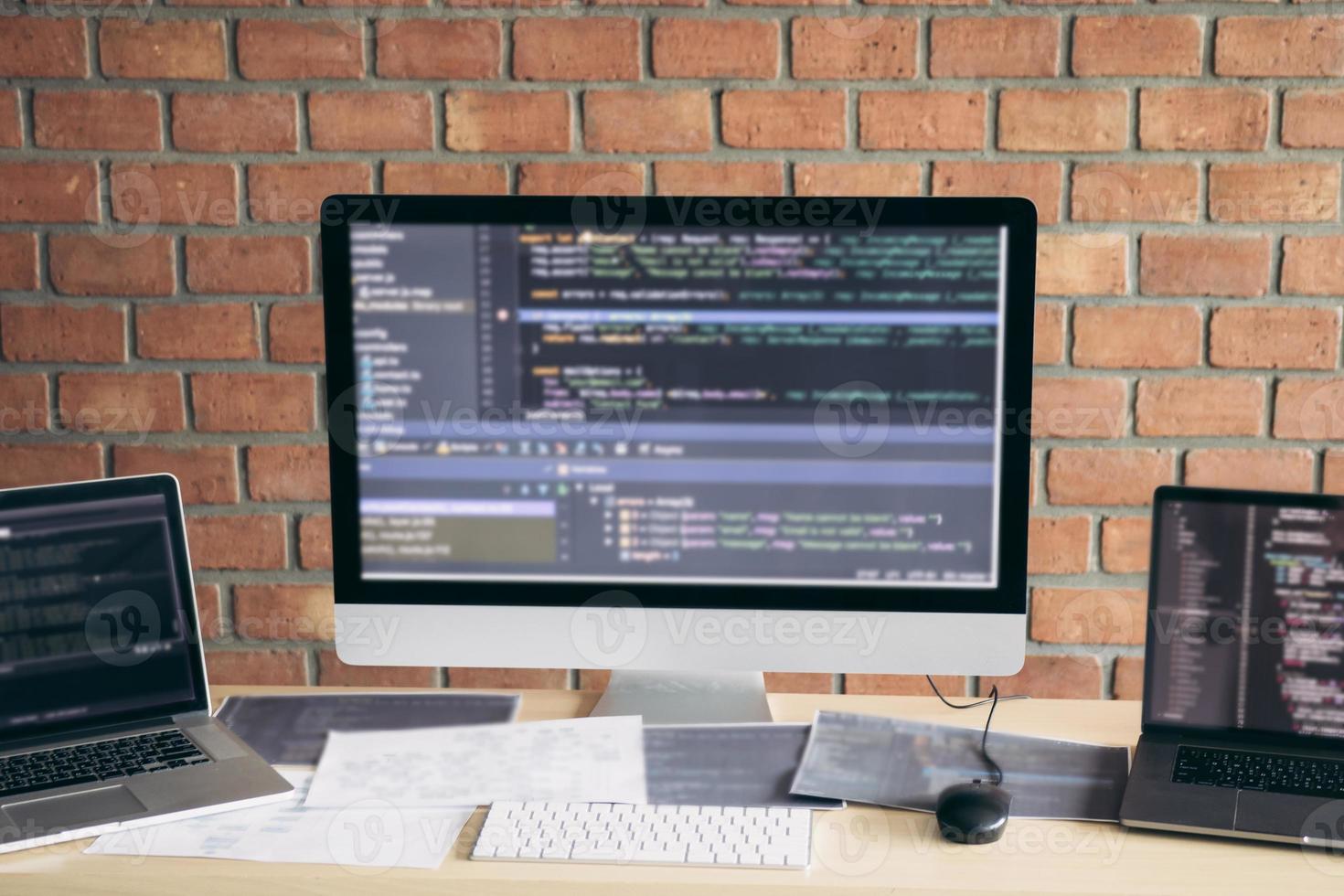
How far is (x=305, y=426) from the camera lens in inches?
57.0

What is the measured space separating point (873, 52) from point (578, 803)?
92 cm

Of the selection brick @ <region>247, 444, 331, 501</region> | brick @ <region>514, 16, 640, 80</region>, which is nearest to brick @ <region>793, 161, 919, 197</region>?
brick @ <region>514, 16, 640, 80</region>

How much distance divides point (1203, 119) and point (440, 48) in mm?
918

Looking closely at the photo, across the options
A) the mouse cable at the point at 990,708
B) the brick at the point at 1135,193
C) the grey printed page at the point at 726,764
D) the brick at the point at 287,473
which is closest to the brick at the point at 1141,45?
the brick at the point at 1135,193

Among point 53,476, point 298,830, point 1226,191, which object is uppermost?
point 1226,191

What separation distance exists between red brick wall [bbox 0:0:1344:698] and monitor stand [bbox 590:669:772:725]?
0.44 m

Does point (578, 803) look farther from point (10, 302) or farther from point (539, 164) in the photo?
point (10, 302)

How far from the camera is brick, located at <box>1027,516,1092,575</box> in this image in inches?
56.1

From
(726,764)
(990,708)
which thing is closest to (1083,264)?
(990,708)

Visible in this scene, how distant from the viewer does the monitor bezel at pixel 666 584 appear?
108 centimetres

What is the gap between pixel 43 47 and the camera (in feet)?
4.55

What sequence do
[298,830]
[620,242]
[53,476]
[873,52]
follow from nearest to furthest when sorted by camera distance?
[298,830] → [620,242] → [873,52] → [53,476]

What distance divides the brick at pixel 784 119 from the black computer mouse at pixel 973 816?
78 cm

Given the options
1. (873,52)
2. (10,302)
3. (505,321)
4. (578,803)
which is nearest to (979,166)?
(873,52)
